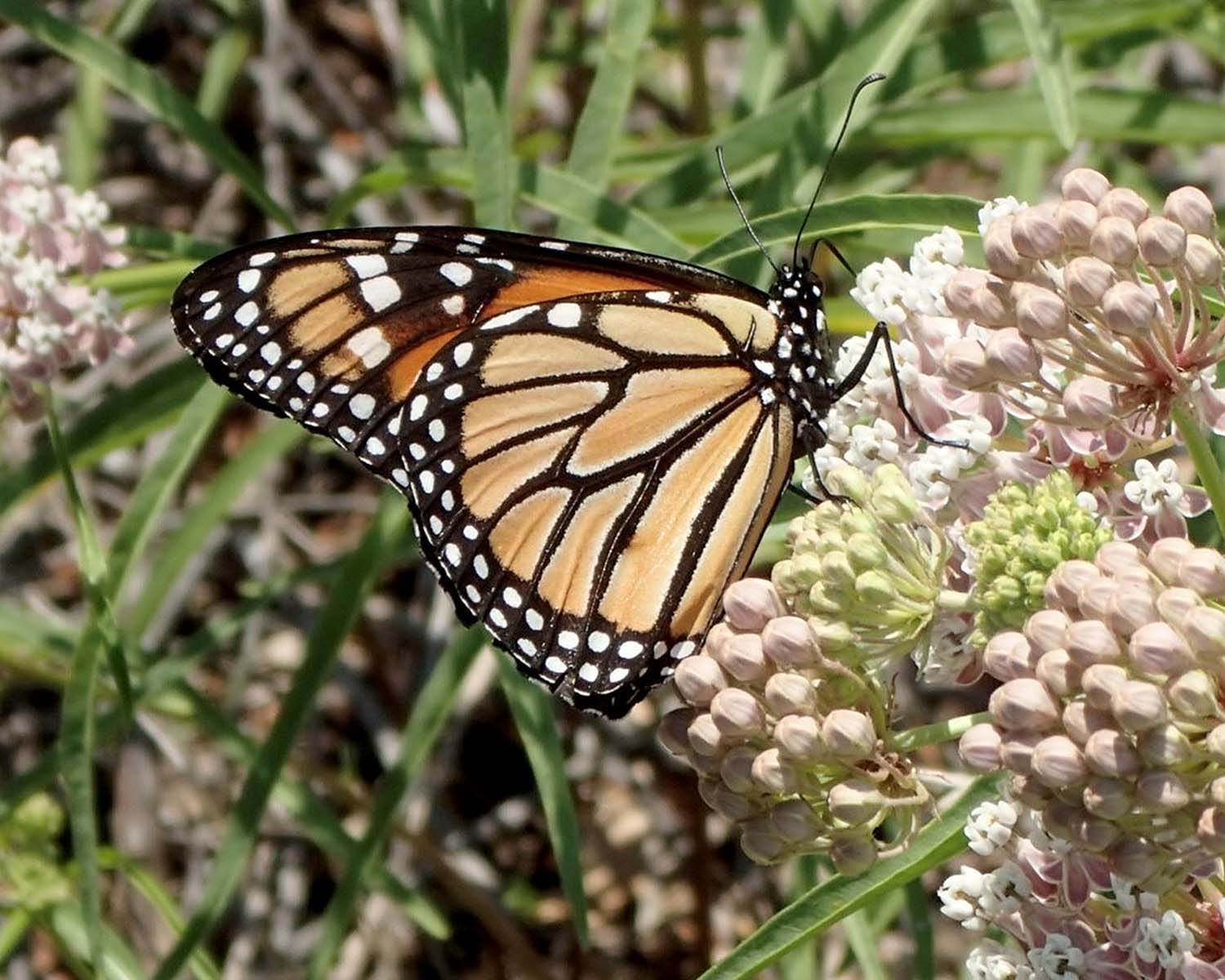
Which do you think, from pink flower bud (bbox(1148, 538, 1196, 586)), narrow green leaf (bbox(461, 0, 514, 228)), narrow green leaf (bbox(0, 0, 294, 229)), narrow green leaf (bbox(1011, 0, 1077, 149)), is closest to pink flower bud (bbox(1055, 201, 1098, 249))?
pink flower bud (bbox(1148, 538, 1196, 586))

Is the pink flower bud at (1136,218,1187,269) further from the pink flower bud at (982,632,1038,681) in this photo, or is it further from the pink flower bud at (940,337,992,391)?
the pink flower bud at (982,632,1038,681)

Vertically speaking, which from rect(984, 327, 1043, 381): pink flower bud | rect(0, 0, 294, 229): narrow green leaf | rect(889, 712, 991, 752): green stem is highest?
rect(0, 0, 294, 229): narrow green leaf

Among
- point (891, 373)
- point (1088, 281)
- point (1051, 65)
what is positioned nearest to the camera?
point (1088, 281)

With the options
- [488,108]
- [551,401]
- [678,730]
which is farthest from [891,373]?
[488,108]

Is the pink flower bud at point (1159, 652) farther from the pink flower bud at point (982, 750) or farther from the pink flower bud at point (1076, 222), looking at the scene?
the pink flower bud at point (1076, 222)

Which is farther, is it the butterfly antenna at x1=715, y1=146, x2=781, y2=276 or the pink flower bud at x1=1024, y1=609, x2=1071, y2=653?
the butterfly antenna at x1=715, y1=146, x2=781, y2=276

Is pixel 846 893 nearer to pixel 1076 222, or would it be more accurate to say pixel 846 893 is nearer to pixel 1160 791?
pixel 1160 791

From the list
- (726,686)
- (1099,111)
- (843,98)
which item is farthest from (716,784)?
(1099,111)
